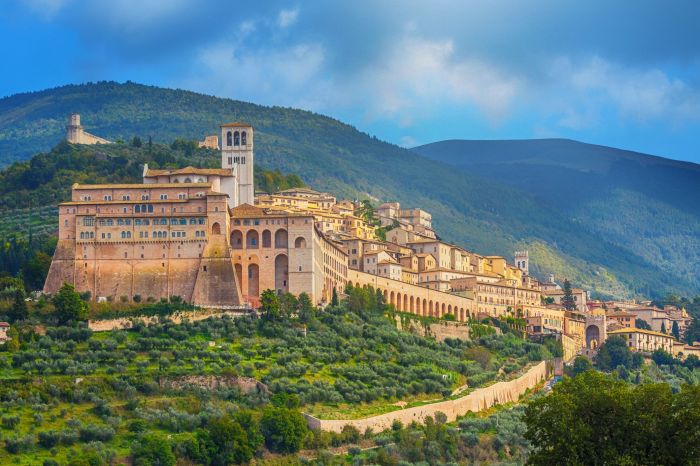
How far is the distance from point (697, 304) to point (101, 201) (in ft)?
256

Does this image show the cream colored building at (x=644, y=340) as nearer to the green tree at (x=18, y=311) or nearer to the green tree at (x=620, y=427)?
the green tree at (x=18, y=311)

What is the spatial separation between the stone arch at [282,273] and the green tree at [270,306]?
219 centimetres

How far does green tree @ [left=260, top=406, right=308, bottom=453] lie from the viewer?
78250 millimetres

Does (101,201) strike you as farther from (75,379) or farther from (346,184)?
(346,184)

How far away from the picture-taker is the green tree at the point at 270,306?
93438mm

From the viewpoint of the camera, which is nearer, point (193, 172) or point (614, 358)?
point (193, 172)

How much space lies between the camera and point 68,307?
88.7 meters

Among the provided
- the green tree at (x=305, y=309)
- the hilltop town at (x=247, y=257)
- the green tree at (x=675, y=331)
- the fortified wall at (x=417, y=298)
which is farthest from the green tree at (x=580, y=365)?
the green tree at (x=305, y=309)

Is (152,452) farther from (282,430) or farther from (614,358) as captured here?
(614,358)

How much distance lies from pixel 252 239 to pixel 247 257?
1.15m

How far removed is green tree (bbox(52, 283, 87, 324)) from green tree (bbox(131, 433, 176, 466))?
15286 millimetres

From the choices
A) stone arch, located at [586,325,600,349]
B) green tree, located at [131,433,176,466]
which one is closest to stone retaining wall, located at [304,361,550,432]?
green tree, located at [131,433,176,466]

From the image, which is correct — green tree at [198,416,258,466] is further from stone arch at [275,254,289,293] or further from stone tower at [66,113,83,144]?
stone tower at [66,113,83,144]

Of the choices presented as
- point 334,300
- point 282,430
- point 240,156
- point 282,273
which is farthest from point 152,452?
point 240,156
